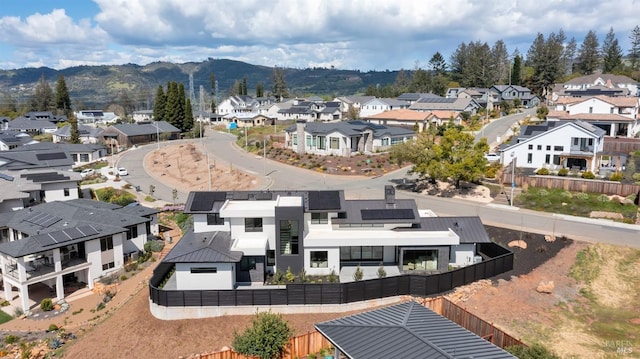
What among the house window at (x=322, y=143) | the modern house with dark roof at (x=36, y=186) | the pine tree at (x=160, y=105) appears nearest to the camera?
the modern house with dark roof at (x=36, y=186)

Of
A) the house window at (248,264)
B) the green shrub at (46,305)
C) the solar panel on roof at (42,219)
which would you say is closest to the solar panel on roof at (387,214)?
the house window at (248,264)

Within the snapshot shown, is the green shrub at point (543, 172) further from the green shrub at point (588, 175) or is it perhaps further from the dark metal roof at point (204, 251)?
the dark metal roof at point (204, 251)

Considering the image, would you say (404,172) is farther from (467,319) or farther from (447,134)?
(467,319)

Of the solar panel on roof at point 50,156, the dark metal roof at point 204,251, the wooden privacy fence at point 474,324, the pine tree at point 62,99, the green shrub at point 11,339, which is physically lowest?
the green shrub at point 11,339

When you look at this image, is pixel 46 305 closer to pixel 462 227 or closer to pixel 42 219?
pixel 42 219

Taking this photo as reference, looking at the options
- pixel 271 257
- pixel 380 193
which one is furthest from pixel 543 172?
pixel 271 257

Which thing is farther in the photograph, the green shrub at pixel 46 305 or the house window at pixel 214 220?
the house window at pixel 214 220

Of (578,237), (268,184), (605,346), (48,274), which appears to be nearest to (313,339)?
(605,346)

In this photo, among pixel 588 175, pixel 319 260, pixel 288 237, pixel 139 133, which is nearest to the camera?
pixel 288 237

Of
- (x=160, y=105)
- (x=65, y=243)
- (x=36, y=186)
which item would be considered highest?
(x=160, y=105)
